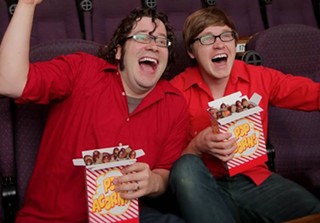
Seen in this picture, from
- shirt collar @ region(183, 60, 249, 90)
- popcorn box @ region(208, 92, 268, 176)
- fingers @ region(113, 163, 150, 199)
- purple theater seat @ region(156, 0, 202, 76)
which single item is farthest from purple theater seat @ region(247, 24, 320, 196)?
purple theater seat @ region(156, 0, 202, 76)

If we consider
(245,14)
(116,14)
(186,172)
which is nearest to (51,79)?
(186,172)

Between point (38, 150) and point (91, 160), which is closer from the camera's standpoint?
point (91, 160)

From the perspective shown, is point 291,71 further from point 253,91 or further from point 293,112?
point 253,91

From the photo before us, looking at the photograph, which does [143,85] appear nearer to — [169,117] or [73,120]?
[169,117]

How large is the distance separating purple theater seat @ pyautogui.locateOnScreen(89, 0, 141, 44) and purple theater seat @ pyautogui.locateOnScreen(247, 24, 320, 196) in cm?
96

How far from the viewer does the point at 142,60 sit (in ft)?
3.98

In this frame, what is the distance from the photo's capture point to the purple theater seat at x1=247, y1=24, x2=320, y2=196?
154cm

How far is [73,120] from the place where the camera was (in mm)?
1140

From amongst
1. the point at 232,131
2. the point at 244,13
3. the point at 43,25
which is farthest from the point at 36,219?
the point at 244,13

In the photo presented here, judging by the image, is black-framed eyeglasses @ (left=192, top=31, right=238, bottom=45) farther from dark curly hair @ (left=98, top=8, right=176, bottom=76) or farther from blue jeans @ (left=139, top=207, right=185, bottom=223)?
blue jeans @ (left=139, top=207, right=185, bottom=223)

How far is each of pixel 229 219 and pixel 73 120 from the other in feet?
1.64

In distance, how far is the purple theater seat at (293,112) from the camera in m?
1.54

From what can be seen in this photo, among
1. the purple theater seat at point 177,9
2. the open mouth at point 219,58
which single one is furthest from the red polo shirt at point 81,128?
the purple theater seat at point 177,9

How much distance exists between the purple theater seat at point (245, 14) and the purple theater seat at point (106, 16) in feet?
2.03
